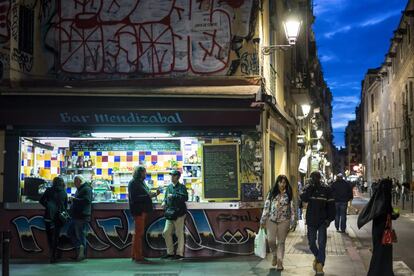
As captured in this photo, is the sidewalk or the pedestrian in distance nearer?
the sidewalk

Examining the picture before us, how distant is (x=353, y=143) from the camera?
118500 millimetres

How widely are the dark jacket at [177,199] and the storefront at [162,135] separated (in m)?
0.35

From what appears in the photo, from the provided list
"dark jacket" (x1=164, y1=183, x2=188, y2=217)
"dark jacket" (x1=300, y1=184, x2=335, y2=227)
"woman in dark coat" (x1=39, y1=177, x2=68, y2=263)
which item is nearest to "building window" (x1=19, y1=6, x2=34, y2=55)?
"woman in dark coat" (x1=39, y1=177, x2=68, y2=263)

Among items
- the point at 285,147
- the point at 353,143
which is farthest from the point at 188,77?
the point at 353,143

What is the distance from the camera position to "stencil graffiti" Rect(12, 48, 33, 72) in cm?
1170

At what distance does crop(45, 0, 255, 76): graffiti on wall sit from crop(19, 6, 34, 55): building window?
48cm

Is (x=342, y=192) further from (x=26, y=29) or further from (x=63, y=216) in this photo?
(x=26, y=29)

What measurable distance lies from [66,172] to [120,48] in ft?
9.52

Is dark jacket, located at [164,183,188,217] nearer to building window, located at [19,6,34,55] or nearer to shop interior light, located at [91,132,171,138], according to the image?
shop interior light, located at [91,132,171,138]

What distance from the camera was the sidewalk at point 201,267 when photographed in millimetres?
9859

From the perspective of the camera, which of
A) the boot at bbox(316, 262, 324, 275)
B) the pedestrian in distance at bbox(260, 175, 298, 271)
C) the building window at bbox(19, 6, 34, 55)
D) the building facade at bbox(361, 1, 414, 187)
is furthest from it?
the building facade at bbox(361, 1, 414, 187)

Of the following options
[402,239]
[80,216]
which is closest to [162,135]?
[80,216]

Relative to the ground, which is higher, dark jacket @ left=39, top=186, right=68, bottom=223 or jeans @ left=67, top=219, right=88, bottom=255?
dark jacket @ left=39, top=186, right=68, bottom=223

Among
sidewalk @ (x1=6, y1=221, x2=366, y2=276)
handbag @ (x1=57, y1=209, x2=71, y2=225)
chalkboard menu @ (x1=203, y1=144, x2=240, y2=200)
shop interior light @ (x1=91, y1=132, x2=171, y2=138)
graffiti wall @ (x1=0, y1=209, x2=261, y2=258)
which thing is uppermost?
shop interior light @ (x1=91, y1=132, x2=171, y2=138)
